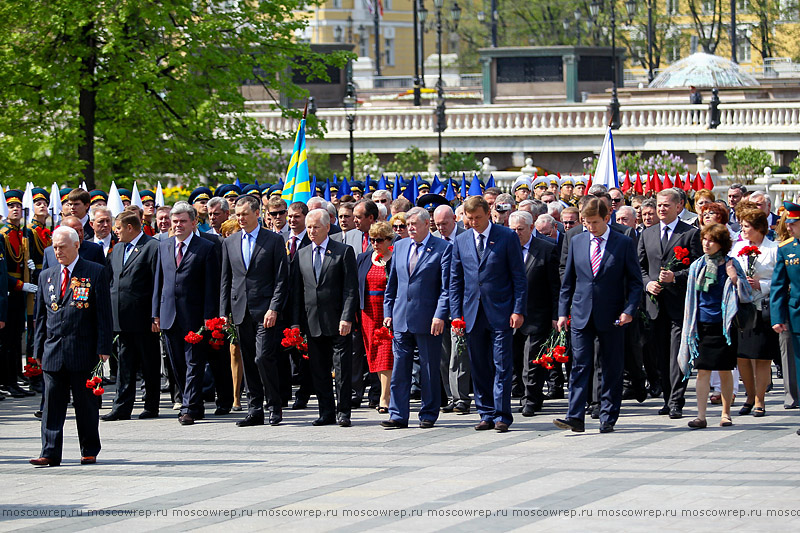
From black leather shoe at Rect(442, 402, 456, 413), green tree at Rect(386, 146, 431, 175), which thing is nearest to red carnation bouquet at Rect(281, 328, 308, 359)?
black leather shoe at Rect(442, 402, 456, 413)

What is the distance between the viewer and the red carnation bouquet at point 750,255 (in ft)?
46.0

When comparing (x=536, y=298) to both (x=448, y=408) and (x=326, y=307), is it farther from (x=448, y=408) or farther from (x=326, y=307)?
(x=326, y=307)

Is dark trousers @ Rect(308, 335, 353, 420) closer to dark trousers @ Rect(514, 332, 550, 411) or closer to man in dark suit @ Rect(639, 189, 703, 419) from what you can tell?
dark trousers @ Rect(514, 332, 550, 411)

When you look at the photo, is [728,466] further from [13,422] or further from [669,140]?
[669,140]

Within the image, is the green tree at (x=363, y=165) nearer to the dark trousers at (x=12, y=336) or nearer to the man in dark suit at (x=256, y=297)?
the dark trousers at (x=12, y=336)

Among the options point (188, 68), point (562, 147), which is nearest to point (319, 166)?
point (562, 147)

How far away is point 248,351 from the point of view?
48.1 ft

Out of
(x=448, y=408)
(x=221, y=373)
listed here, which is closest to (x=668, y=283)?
(x=448, y=408)

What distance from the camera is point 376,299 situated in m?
15.0

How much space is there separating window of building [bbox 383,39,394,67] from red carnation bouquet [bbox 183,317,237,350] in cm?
9258

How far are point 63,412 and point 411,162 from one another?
3333 centimetres

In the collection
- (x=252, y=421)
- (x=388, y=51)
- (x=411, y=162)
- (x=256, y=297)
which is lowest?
(x=252, y=421)

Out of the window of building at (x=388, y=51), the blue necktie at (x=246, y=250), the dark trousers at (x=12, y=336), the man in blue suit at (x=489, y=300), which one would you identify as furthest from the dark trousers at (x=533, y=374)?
the window of building at (x=388, y=51)

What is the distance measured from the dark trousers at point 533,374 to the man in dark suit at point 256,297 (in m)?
2.41
